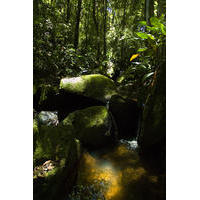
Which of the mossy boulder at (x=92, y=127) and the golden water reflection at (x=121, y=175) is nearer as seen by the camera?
the golden water reflection at (x=121, y=175)

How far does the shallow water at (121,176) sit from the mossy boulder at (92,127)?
27 centimetres

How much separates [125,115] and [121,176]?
2014 millimetres

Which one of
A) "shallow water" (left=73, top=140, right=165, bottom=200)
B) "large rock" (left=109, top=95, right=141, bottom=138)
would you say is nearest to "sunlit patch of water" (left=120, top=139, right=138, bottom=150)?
"shallow water" (left=73, top=140, right=165, bottom=200)

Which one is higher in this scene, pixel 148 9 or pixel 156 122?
pixel 148 9

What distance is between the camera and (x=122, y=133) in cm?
462

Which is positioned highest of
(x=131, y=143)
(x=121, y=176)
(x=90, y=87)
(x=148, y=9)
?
(x=148, y=9)

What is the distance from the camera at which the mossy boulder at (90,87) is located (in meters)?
5.21

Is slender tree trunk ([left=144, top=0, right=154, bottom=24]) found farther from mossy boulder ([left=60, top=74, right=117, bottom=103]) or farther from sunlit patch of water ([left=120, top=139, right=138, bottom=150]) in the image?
sunlit patch of water ([left=120, top=139, right=138, bottom=150])

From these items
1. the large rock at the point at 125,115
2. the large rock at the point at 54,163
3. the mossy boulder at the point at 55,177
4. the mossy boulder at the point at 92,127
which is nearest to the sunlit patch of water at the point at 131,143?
the large rock at the point at 125,115

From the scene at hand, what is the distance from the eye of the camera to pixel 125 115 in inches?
184

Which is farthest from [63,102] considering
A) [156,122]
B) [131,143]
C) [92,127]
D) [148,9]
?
[148,9]

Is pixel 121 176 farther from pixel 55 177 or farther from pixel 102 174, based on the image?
pixel 55 177

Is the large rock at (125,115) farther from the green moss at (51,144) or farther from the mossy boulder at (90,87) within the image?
the green moss at (51,144)
